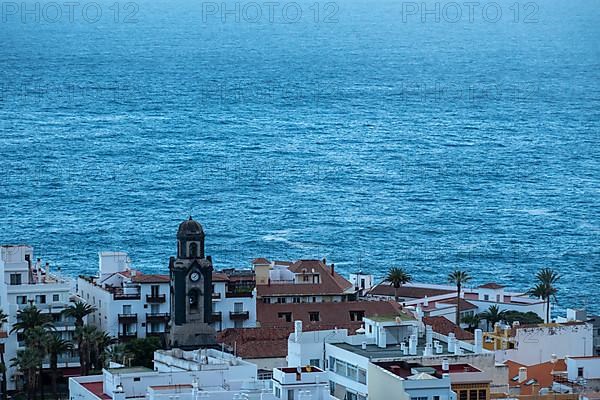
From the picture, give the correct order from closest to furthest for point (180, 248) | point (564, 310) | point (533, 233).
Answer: point (180, 248) < point (564, 310) < point (533, 233)

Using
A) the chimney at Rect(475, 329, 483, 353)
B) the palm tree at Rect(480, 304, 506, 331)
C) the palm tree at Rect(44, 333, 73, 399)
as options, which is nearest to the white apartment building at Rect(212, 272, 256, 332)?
the palm tree at Rect(44, 333, 73, 399)

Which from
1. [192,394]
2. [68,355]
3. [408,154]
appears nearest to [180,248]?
[68,355]

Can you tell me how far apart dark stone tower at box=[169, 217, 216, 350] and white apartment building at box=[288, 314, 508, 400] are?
7085 millimetres

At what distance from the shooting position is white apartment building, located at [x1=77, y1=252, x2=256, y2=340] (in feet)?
295

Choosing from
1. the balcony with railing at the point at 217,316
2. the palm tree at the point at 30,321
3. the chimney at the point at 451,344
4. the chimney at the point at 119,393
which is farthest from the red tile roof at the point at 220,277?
the chimney at the point at 119,393

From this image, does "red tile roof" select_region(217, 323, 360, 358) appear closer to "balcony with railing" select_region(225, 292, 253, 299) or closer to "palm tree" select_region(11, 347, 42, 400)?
"balcony with railing" select_region(225, 292, 253, 299)

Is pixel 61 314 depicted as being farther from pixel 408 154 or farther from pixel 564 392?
pixel 408 154

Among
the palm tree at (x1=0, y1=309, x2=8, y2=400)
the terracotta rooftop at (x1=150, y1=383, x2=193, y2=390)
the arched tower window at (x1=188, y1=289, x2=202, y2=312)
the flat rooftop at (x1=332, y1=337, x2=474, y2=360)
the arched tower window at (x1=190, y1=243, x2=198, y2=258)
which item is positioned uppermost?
the arched tower window at (x1=190, y1=243, x2=198, y2=258)

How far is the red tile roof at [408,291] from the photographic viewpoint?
101 m

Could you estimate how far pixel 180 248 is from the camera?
8112cm

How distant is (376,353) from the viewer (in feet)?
228

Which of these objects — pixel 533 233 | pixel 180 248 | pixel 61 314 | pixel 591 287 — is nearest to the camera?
pixel 180 248

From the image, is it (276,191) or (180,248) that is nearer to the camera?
(180,248)

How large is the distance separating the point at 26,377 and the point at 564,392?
21693 mm
